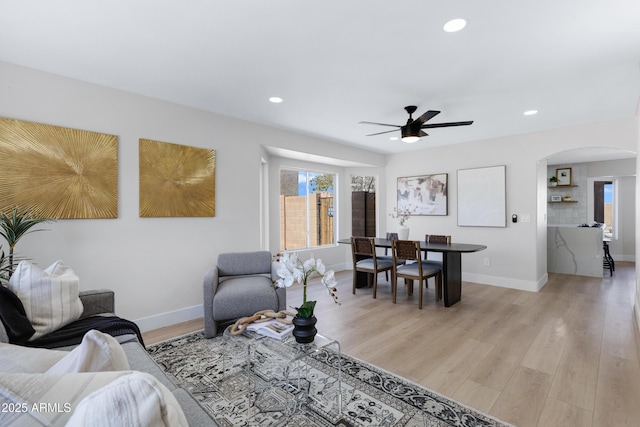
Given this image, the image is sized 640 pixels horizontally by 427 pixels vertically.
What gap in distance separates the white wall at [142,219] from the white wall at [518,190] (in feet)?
10.9

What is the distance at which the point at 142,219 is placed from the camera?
316 centimetres

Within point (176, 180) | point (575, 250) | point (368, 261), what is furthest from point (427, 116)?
point (575, 250)

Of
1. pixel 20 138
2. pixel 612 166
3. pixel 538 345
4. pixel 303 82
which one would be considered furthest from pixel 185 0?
pixel 612 166

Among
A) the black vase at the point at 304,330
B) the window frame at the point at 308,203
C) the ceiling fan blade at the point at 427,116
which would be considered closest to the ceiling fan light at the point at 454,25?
the ceiling fan blade at the point at 427,116

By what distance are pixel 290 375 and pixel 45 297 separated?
1.70 m

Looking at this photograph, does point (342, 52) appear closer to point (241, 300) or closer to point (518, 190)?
point (241, 300)

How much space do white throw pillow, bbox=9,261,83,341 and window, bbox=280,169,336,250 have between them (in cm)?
371

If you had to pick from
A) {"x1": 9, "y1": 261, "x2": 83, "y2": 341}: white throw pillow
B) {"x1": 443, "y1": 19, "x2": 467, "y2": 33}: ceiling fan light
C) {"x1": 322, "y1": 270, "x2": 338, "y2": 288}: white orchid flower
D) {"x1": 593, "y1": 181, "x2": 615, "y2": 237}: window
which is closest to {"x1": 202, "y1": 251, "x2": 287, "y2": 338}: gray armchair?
{"x1": 322, "y1": 270, "x2": 338, "y2": 288}: white orchid flower

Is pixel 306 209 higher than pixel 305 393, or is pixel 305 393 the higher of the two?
pixel 306 209

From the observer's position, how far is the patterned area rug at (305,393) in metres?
1.81

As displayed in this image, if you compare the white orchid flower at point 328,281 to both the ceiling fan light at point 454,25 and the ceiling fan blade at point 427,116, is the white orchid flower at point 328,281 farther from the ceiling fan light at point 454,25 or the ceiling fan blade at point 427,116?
the ceiling fan blade at point 427,116

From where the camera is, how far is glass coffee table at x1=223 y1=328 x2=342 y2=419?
186cm

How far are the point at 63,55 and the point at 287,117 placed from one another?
7.25 feet

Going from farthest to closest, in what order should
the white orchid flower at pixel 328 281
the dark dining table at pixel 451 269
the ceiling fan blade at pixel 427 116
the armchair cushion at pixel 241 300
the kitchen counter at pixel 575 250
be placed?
the kitchen counter at pixel 575 250
the dark dining table at pixel 451 269
the ceiling fan blade at pixel 427 116
the armchair cushion at pixel 241 300
the white orchid flower at pixel 328 281
